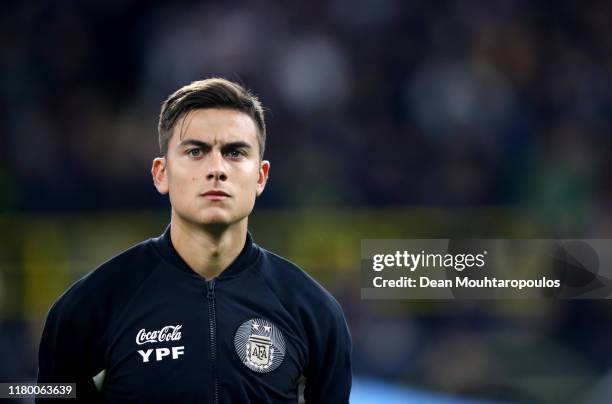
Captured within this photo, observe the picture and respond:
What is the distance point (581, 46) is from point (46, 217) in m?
5.54

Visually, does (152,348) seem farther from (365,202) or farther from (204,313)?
(365,202)

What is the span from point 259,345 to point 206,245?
0.36 m

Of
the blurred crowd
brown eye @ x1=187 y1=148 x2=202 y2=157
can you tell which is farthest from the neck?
the blurred crowd

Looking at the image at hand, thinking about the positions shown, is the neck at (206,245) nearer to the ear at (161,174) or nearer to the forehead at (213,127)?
the ear at (161,174)

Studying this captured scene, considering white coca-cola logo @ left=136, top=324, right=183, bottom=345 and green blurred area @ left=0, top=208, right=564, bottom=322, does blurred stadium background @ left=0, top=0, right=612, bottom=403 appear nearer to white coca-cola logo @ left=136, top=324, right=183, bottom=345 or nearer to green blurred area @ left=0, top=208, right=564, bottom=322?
green blurred area @ left=0, top=208, right=564, bottom=322

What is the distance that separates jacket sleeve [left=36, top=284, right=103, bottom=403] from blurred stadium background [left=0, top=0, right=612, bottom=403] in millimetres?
3685

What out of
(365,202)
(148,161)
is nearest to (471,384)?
(365,202)

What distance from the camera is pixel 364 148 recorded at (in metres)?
10.1

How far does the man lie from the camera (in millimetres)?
3414

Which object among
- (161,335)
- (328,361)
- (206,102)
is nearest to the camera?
(161,335)

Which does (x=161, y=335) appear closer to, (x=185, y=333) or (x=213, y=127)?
(x=185, y=333)

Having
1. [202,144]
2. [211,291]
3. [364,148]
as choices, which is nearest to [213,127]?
[202,144]

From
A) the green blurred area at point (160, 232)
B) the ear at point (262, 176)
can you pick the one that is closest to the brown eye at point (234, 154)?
the ear at point (262, 176)

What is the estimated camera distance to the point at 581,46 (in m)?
11.1
